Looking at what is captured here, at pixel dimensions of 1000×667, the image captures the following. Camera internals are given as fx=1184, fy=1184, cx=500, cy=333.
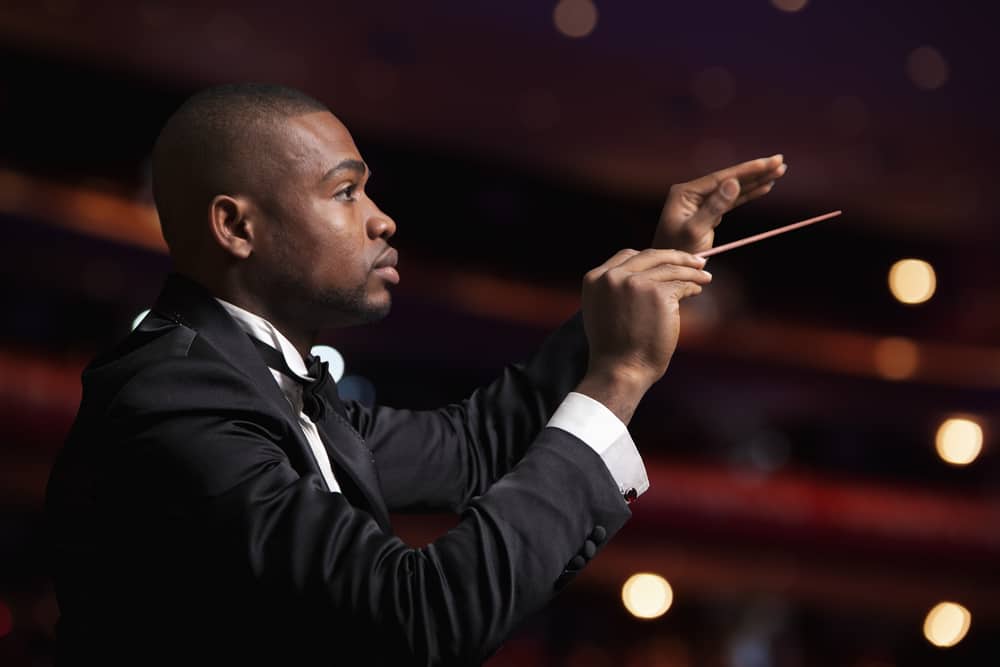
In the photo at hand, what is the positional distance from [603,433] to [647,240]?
7.15 metres

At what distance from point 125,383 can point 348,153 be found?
36cm

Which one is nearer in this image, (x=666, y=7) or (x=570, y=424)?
(x=570, y=424)

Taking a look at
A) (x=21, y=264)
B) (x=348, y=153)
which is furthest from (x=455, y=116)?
(x=348, y=153)

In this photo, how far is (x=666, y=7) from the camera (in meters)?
5.44

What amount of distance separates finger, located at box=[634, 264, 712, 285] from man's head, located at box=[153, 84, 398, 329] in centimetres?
33

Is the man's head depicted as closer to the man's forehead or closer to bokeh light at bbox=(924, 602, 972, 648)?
the man's forehead

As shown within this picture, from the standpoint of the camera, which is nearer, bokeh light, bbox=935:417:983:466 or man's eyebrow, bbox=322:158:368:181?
man's eyebrow, bbox=322:158:368:181

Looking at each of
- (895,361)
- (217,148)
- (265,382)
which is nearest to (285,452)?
(265,382)

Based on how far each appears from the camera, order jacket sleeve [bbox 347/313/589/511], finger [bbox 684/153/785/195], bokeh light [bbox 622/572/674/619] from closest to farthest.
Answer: finger [bbox 684/153/785/195]
jacket sleeve [bbox 347/313/589/511]
bokeh light [bbox 622/572/674/619]

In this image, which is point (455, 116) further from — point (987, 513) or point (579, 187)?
point (987, 513)

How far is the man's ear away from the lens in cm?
132

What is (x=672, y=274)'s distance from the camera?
1.20 meters

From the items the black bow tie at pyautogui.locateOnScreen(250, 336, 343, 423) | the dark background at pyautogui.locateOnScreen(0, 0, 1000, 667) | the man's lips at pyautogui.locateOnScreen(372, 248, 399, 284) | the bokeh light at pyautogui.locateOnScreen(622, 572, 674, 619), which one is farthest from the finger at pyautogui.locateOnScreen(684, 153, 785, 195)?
the bokeh light at pyautogui.locateOnScreen(622, 572, 674, 619)

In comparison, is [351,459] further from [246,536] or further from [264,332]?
[246,536]
